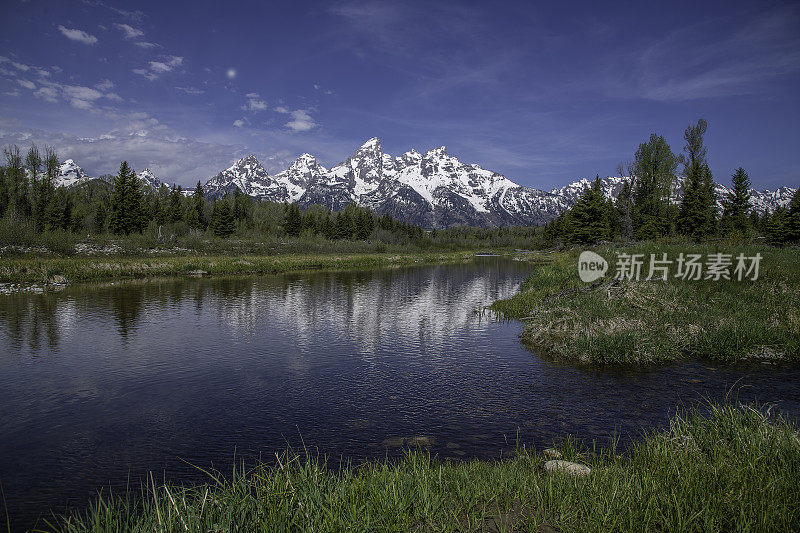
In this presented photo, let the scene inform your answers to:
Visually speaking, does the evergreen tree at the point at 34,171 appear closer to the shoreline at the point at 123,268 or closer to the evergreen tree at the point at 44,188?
the evergreen tree at the point at 44,188

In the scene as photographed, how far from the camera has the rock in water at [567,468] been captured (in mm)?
6937

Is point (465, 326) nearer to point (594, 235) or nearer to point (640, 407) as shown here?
point (640, 407)

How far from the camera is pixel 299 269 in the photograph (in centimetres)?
6419

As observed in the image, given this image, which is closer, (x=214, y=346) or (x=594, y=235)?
(x=214, y=346)

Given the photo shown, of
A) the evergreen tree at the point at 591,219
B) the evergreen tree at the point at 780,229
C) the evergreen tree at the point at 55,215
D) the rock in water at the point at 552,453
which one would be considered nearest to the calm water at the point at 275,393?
the rock in water at the point at 552,453

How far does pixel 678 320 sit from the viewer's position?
18.5m

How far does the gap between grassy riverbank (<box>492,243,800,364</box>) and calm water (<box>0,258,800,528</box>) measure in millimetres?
1244

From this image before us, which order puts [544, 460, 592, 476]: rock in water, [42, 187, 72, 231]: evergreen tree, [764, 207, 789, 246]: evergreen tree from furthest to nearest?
[42, 187, 72, 231]: evergreen tree
[764, 207, 789, 246]: evergreen tree
[544, 460, 592, 476]: rock in water

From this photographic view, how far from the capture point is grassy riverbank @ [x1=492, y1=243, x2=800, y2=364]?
54.3 feet

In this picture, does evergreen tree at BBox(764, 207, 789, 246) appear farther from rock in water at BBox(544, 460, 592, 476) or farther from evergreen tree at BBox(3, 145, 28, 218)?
evergreen tree at BBox(3, 145, 28, 218)

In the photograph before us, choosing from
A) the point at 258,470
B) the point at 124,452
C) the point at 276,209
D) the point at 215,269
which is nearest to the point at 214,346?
the point at 124,452

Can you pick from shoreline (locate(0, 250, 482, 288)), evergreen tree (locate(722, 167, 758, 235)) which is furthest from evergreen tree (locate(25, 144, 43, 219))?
evergreen tree (locate(722, 167, 758, 235))

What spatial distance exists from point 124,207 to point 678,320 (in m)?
82.9

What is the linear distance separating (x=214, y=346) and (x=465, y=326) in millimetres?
13067
